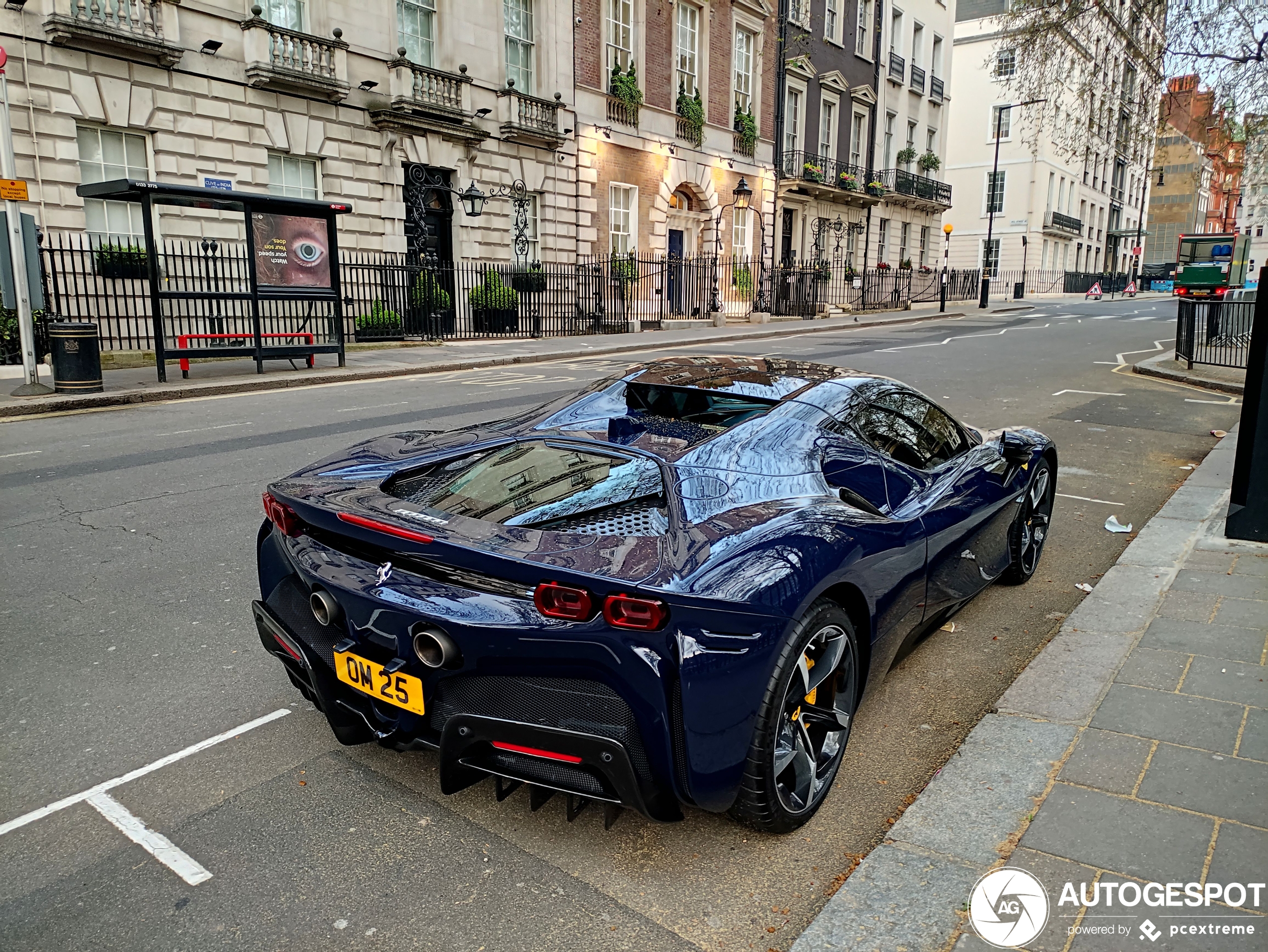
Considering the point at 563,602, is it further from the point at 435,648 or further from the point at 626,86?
the point at 626,86

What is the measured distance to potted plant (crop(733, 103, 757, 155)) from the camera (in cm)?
3278

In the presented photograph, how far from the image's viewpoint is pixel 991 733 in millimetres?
3256

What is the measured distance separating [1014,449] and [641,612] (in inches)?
114

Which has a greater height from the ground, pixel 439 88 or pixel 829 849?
pixel 439 88

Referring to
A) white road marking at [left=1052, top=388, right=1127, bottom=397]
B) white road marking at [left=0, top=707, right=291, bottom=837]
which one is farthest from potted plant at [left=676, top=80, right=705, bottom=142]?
white road marking at [left=0, top=707, right=291, bottom=837]

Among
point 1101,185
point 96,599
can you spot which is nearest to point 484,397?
point 96,599

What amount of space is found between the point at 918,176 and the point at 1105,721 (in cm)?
4710

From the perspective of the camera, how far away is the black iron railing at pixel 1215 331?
16031 mm

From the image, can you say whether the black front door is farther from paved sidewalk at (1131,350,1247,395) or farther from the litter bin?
paved sidewalk at (1131,350,1247,395)

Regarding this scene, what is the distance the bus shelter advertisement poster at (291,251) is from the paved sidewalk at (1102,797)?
14203mm

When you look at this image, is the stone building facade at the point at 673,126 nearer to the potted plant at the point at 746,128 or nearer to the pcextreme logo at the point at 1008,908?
the potted plant at the point at 746,128

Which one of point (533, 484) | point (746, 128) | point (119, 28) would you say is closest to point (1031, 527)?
point (533, 484)

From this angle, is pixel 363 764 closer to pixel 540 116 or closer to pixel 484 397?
pixel 484 397

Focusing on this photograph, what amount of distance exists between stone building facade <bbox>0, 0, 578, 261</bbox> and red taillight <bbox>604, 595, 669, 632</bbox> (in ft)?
58.3
